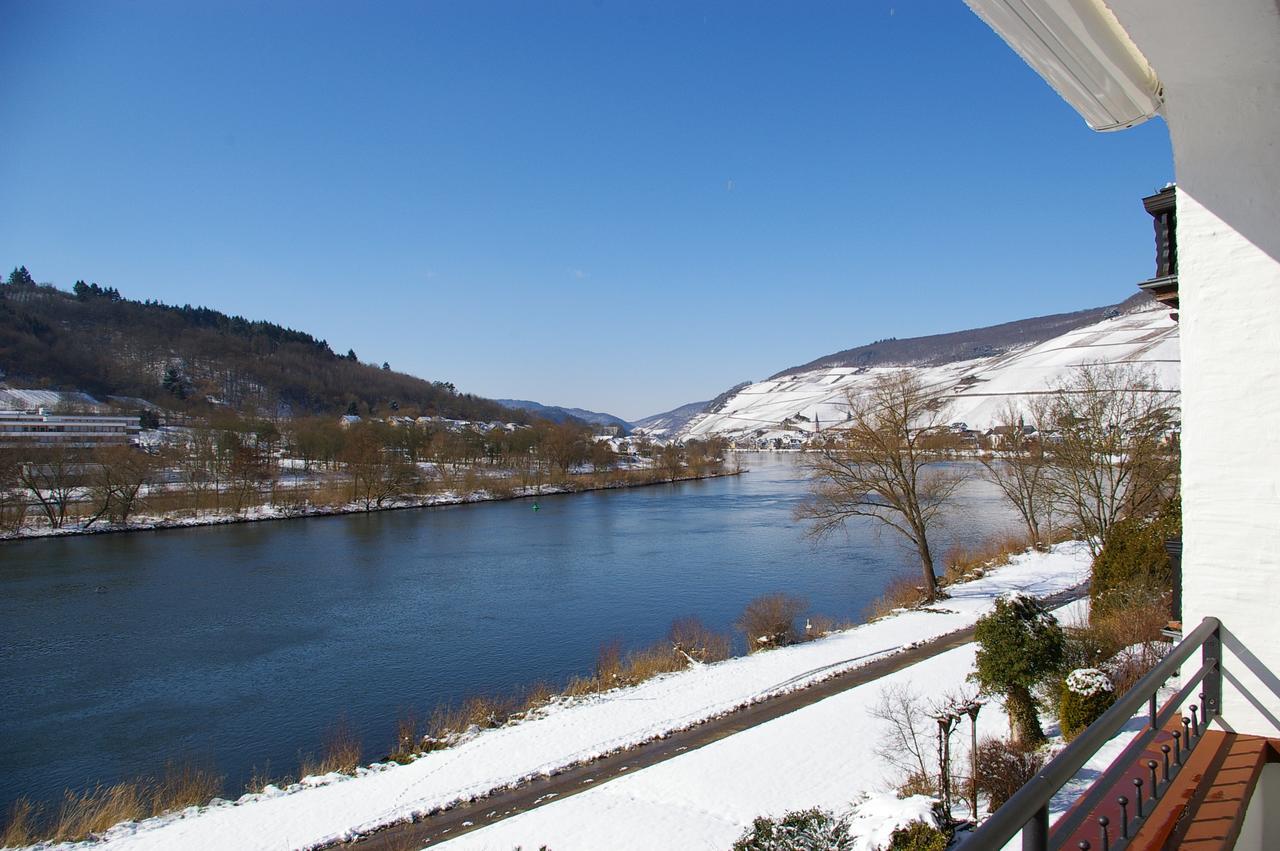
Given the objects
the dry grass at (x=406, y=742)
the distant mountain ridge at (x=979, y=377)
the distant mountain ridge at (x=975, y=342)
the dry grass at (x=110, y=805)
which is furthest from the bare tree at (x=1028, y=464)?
the distant mountain ridge at (x=975, y=342)

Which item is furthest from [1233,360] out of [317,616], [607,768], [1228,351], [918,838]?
[317,616]

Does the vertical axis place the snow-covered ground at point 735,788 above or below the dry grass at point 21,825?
above

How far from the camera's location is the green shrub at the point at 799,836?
495 cm

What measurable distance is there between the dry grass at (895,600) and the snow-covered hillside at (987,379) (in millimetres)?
31748

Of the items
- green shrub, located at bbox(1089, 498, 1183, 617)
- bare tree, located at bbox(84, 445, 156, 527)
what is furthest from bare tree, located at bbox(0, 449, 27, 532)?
green shrub, located at bbox(1089, 498, 1183, 617)

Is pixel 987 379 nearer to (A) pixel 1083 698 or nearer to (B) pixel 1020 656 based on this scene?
(B) pixel 1020 656

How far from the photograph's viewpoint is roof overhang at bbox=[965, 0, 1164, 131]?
1.37 m

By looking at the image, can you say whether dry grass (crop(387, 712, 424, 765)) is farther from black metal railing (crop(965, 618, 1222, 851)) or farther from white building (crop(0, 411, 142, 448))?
white building (crop(0, 411, 142, 448))

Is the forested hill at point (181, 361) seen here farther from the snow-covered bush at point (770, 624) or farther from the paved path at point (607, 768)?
the paved path at point (607, 768)

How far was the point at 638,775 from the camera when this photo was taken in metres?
8.40

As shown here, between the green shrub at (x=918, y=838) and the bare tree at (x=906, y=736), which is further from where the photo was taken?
the bare tree at (x=906, y=736)

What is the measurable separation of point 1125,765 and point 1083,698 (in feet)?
21.3

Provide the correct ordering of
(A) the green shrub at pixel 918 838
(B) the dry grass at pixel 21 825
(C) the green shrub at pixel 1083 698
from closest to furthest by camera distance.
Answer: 1. (A) the green shrub at pixel 918 838
2. (C) the green shrub at pixel 1083 698
3. (B) the dry grass at pixel 21 825

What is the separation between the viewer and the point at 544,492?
46.9 meters
